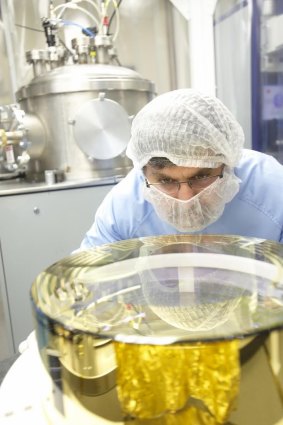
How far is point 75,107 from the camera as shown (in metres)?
1.44

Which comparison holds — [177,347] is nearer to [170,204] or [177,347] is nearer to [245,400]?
[245,400]

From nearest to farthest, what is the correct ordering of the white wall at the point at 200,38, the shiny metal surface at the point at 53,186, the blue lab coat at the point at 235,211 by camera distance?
the blue lab coat at the point at 235,211 < the shiny metal surface at the point at 53,186 < the white wall at the point at 200,38

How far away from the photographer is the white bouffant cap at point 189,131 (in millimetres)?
765

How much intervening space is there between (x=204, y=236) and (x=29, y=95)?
3.74 feet

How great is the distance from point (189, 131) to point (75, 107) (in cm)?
79

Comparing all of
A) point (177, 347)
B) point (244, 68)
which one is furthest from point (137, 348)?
point (244, 68)

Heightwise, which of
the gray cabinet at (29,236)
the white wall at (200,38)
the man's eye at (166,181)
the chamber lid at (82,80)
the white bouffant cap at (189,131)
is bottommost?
the gray cabinet at (29,236)

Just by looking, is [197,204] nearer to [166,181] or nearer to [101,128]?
[166,181]

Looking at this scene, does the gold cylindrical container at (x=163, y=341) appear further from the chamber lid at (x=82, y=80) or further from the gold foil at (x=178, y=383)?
the chamber lid at (x=82, y=80)

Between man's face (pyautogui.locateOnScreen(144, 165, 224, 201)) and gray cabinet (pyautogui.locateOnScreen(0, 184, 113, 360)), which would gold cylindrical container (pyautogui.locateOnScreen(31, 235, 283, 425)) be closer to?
man's face (pyautogui.locateOnScreen(144, 165, 224, 201))

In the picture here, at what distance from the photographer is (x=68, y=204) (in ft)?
4.66

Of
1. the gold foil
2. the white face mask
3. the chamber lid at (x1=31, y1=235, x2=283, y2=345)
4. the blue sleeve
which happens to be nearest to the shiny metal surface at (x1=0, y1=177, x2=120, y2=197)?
the blue sleeve

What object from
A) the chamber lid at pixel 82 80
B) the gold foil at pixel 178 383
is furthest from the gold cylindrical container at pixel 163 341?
the chamber lid at pixel 82 80

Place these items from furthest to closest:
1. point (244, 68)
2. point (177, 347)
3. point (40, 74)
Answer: point (244, 68)
point (40, 74)
point (177, 347)
